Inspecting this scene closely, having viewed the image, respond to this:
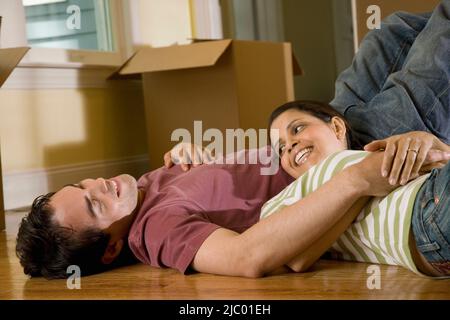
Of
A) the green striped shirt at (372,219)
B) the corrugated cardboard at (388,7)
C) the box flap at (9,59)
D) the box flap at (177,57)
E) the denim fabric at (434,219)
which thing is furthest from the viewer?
the box flap at (177,57)

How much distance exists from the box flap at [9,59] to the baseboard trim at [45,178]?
67cm

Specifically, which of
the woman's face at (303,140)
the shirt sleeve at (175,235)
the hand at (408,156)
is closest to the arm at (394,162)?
the hand at (408,156)

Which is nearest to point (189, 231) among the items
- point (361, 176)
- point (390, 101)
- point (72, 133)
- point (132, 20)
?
point (361, 176)

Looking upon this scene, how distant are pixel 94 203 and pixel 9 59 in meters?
1.02

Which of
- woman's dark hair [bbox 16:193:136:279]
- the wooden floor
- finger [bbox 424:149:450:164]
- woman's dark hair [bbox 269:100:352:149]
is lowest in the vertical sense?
the wooden floor

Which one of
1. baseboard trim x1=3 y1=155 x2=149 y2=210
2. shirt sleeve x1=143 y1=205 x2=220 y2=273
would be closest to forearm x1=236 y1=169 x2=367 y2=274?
shirt sleeve x1=143 y1=205 x2=220 y2=273

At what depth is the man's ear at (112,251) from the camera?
147cm

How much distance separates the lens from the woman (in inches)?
42.8

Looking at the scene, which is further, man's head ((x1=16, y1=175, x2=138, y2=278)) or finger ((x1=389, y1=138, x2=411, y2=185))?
man's head ((x1=16, y1=175, x2=138, y2=278))

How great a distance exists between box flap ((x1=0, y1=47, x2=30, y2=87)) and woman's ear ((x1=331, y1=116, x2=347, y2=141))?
1.09m

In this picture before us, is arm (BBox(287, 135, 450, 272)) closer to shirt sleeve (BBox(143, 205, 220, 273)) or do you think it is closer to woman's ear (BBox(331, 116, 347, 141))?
shirt sleeve (BBox(143, 205, 220, 273))

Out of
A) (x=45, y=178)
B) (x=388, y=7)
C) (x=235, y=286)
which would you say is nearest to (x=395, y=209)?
(x=235, y=286)

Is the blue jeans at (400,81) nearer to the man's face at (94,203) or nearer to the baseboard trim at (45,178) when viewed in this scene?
the man's face at (94,203)

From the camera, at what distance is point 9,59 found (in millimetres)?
2242
